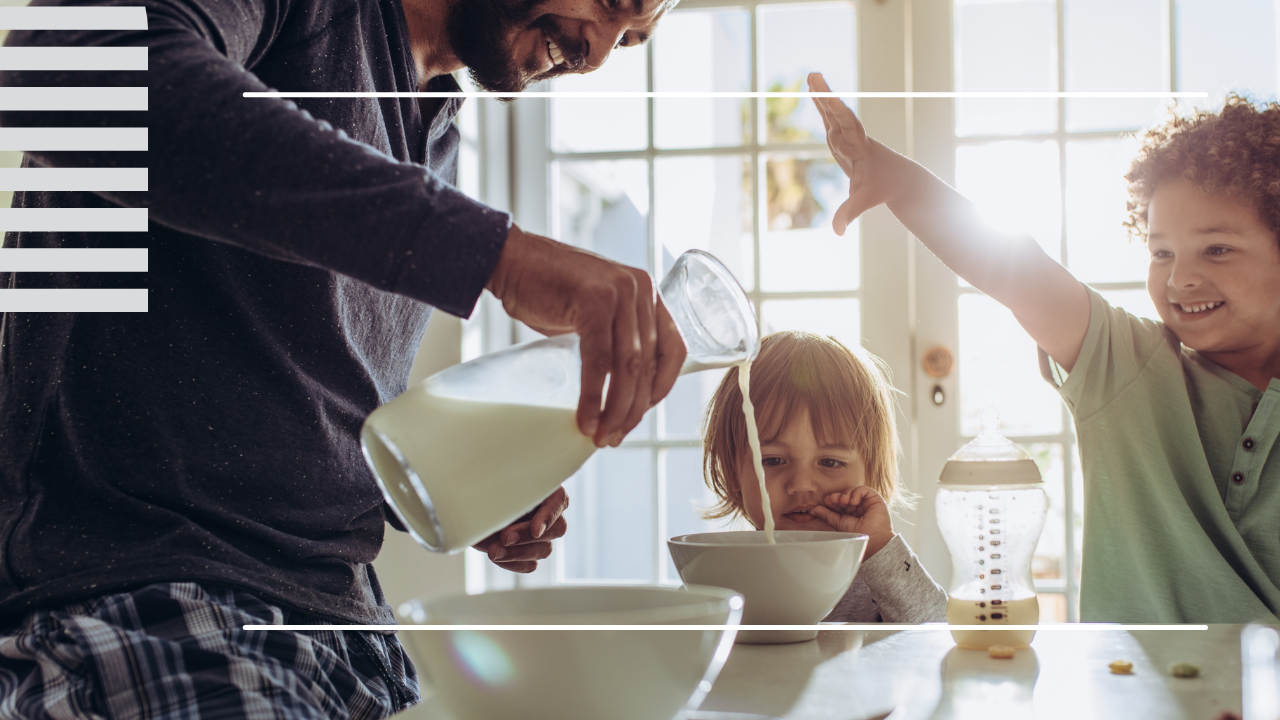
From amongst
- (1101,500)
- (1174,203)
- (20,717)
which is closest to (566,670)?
(20,717)

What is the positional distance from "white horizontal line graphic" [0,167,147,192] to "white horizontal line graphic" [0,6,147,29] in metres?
0.08

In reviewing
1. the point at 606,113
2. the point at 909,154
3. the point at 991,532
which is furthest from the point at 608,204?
the point at 991,532

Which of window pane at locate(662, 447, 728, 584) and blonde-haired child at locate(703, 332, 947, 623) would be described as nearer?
blonde-haired child at locate(703, 332, 947, 623)

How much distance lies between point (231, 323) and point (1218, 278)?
1148 millimetres

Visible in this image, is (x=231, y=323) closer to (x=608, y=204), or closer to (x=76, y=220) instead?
(x=76, y=220)

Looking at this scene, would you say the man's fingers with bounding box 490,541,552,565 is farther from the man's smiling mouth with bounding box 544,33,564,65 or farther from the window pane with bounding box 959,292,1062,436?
the window pane with bounding box 959,292,1062,436

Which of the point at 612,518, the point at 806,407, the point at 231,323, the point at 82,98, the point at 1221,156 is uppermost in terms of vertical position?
the point at 1221,156

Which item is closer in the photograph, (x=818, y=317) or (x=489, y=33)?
(x=489, y=33)

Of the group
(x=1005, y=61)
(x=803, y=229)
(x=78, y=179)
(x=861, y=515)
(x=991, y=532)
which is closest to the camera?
(x=78, y=179)

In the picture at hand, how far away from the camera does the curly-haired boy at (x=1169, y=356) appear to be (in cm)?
113

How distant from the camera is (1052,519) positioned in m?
2.12

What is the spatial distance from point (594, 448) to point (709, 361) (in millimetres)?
103

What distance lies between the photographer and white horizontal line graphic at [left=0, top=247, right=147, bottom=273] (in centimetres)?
66

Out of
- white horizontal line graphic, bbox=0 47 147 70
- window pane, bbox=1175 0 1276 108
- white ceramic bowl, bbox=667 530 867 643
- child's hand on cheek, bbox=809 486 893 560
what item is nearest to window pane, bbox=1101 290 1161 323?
window pane, bbox=1175 0 1276 108
